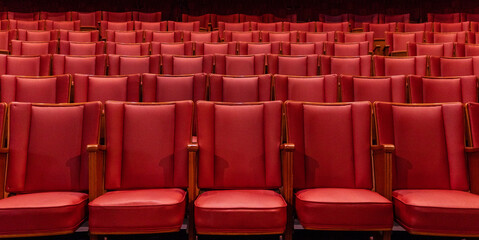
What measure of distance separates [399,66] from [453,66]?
0.33ft

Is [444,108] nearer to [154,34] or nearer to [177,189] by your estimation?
[177,189]

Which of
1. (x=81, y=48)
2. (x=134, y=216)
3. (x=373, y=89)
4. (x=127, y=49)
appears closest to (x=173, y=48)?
(x=127, y=49)

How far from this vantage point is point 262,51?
848 mm

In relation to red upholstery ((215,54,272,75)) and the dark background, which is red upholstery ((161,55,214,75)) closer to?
red upholstery ((215,54,272,75))

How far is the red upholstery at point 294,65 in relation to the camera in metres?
0.70

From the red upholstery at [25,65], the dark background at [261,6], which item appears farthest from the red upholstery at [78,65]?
the dark background at [261,6]

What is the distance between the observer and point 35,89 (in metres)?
0.55

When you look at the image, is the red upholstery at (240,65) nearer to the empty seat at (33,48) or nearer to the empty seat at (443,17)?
the empty seat at (33,48)

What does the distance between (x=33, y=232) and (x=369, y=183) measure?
1.12ft

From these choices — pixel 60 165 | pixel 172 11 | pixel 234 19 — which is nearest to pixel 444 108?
pixel 60 165

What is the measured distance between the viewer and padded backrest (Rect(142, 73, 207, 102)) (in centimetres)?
57

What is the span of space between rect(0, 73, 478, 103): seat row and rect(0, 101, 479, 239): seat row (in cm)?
13

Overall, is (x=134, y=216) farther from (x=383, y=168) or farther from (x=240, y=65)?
(x=240, y=65)

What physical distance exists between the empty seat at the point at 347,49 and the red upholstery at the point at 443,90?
11.8 inches
